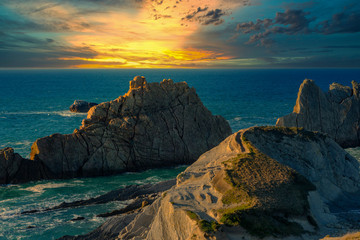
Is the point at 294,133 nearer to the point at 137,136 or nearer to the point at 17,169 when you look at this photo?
the point at 137,136

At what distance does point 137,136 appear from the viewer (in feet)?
141

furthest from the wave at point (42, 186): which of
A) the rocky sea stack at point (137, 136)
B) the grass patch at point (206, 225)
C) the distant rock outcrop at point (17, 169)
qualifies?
the grass patch at point (206, 225)

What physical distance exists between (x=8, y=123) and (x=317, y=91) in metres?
69.7

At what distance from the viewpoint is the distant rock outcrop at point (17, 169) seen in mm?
37281

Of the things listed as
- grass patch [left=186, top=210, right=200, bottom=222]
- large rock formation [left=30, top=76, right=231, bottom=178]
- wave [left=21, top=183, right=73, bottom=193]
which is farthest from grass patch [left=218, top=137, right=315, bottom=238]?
wave [left=21, top=183, right=73, bottom=193]

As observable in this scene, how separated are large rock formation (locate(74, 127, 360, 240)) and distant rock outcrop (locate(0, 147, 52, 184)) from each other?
19642mm

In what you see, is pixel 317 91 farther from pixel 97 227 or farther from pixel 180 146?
pixel 97 227

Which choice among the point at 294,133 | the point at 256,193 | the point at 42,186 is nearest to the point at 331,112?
the point at 294,133

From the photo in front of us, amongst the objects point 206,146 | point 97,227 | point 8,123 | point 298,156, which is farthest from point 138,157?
point 8,123

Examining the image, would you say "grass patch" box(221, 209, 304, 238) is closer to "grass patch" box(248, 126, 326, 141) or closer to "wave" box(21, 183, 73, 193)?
"grass patch" box(248, 126, 326, 141)

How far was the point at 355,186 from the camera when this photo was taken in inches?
985

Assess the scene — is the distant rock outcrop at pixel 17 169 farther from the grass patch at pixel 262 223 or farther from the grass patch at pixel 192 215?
the grass patch at pixel 262 223

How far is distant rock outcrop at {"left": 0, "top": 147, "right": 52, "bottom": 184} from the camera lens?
3728cm

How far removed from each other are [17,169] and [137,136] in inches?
662
